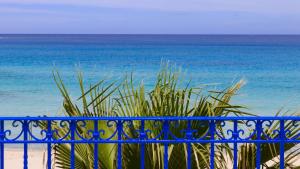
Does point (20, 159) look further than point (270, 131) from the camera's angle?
Yes

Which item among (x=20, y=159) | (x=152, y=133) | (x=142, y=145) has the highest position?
(x=20, y=159)

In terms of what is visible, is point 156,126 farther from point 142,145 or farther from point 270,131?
point 270,131

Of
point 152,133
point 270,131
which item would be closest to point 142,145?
point 152,133

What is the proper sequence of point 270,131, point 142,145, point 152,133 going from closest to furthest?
point 142,145, point 152,133, point 270,131

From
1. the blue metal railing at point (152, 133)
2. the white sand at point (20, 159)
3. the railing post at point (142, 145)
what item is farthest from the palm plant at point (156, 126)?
the white sand at point (20, 159)

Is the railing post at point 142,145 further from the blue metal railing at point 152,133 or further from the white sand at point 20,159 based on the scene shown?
the white sand at point 20,159

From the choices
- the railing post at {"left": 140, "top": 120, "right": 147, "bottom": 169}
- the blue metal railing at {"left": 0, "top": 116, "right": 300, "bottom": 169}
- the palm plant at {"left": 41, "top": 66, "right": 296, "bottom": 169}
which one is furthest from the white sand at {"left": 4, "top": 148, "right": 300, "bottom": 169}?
the railing post at {"left": 140, "top": 120, "right": 147, "bottom": 169}

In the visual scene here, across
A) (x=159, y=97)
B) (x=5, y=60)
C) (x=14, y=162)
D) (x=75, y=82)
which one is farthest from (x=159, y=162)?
(x=5, y=60)

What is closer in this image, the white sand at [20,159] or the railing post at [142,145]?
the railing post at [142,145]

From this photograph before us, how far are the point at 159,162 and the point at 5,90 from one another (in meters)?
26.3

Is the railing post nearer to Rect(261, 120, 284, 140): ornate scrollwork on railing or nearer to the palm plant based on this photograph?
the palm plant

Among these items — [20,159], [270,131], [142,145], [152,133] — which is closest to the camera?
[142,145]

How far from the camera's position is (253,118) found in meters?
4.06

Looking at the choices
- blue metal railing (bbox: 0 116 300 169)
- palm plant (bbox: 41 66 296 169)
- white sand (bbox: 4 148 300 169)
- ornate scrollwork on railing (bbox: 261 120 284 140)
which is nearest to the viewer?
blue metal railing (bbox: 0 116 300 169)
